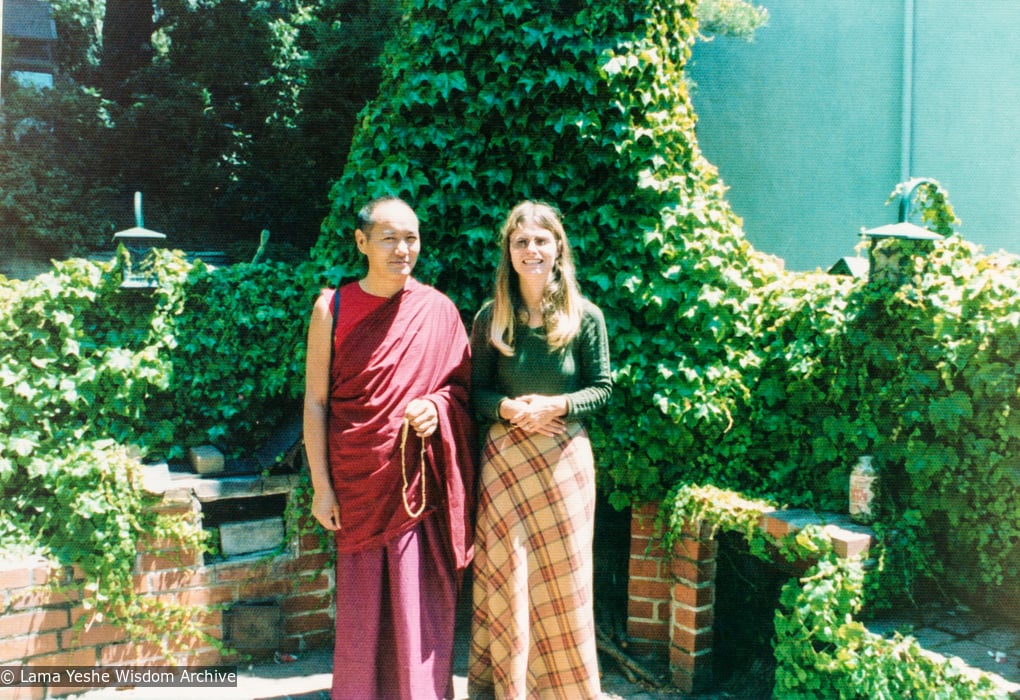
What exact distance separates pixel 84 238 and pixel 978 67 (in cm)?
837

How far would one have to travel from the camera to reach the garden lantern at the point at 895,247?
3.15 m

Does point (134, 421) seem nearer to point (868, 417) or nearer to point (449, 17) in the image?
point (449, 17)

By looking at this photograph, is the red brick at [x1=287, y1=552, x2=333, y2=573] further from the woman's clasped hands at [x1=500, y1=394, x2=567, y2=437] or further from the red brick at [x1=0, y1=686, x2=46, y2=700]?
the woman's clasped hands at [x1=500, y1=394, x2=567, y2=437]

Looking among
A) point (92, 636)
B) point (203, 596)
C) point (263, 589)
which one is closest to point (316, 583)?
point (263, 589)

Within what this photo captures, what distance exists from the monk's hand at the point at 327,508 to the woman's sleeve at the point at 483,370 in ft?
2.04

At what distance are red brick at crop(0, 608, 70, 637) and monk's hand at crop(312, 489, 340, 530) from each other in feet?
4.28

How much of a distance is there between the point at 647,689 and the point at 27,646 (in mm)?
2674

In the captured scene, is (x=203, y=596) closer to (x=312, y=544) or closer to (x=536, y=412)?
(x=312, y=544)

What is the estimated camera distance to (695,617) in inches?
136

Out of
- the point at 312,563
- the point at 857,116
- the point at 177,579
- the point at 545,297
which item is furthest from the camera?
the point at 857,116

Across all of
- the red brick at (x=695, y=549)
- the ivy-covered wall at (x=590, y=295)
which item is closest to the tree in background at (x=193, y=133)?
the ivy-covered wall at (x=590, y=295)

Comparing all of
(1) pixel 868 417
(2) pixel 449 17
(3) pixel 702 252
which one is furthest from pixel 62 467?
(1) pixel 868 417

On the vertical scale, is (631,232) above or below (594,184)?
below

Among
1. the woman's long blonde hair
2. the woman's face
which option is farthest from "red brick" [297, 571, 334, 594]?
the woman's face
